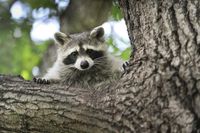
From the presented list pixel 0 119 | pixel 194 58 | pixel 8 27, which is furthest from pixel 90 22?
pixel 194 58

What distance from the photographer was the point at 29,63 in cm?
895

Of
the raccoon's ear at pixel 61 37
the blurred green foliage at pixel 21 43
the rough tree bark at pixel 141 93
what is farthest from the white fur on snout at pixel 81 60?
the rough tree bark at pixel 141 93

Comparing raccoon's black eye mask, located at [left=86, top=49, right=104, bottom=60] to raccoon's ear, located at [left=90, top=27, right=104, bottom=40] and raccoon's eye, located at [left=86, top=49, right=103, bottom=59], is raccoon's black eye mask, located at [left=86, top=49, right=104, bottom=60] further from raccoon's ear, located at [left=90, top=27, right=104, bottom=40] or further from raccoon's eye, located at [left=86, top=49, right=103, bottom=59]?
raccoon's ear, located at [left=90, top=27, right=104, bottom=40]

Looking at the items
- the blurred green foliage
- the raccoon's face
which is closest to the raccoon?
the raccoon's face

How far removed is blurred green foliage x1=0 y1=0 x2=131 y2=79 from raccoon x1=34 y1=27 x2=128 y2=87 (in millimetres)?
213

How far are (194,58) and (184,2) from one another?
0.47m

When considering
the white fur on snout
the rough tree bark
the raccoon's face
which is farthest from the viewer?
the raccoon's face

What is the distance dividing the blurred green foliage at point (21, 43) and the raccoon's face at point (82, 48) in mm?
246

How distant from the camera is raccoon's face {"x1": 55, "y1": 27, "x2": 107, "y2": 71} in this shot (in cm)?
625

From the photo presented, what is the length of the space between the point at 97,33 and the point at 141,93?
2906mm

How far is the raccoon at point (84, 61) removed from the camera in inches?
235

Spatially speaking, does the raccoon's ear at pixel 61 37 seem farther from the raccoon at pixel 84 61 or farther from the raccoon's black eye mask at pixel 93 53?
the raccoon's black eye mask at pixel 93 53

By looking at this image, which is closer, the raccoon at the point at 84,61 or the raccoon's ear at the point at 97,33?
the raccoon at the point at 84,61

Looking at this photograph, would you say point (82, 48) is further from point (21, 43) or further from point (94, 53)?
point (21, 43)
